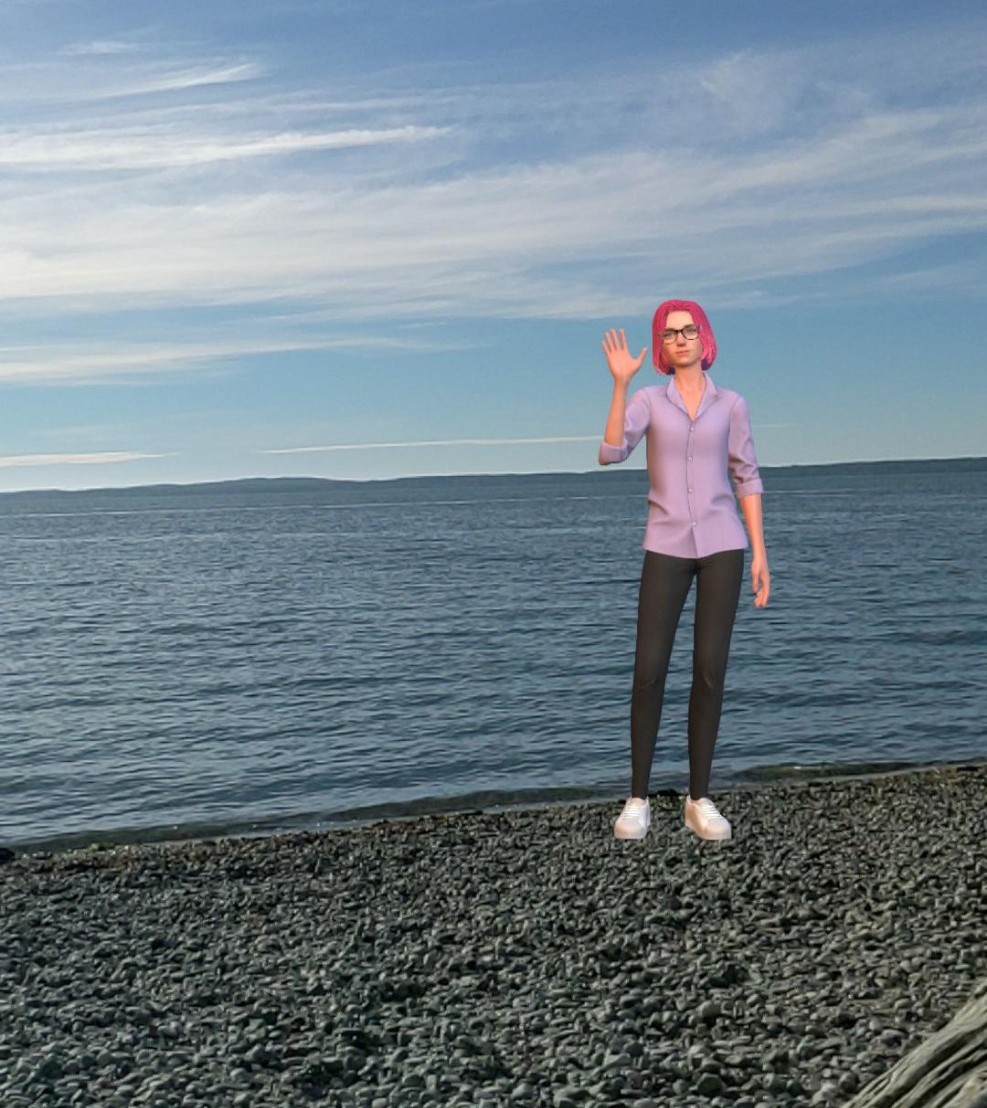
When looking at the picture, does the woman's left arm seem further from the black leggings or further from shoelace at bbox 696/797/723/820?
shoelace at bbox 696/797/723/820

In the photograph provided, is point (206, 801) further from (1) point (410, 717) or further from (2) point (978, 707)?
(2) point (978, 707)

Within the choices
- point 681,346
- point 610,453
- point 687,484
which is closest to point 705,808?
point 687,484

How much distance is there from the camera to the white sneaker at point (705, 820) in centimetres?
1019

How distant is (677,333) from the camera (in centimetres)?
877

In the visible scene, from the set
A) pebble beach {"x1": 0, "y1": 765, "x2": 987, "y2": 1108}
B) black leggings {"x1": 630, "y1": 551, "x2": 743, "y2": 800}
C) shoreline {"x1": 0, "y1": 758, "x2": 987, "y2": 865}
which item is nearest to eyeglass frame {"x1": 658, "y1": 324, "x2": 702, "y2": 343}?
black leggings {"x1": 630, "y1": 551, "x2": 743, "y2": 800}

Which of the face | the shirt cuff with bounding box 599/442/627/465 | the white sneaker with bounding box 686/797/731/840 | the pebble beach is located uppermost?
the face

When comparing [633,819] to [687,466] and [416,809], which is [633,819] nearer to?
[687,466]

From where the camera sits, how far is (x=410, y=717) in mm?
24344

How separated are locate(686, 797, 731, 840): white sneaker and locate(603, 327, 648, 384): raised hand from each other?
355 centimetres

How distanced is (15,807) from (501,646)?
18195mm

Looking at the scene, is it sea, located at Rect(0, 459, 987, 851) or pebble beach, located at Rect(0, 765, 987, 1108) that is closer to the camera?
pebble beach, located at Rect(0, 765, 987, 1108)

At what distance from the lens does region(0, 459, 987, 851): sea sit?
18.2 m

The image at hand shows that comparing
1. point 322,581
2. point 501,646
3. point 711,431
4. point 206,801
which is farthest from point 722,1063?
point 322,581

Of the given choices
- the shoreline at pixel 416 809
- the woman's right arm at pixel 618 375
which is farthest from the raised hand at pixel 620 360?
the shoreline at pixel 416 809
